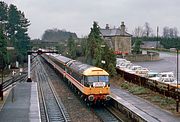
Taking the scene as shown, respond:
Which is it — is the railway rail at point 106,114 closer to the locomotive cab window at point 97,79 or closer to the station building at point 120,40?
the locomotive cab window at point 97,79

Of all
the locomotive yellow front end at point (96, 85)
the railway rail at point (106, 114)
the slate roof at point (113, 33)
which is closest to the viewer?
the railway rail at point (106, 114)

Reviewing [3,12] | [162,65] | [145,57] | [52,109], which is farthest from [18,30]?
[52,109]

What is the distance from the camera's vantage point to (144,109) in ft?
79.7

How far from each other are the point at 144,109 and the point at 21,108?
826 centimetres

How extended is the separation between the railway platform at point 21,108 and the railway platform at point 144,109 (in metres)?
5.84

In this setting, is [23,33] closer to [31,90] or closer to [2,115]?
[31,90]

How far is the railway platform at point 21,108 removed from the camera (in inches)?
876

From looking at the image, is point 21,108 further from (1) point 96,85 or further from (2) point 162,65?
(2) point 162,65

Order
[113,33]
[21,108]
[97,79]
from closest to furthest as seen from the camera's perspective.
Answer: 1. [21,108]
2. [97,79]
3. [113,33]

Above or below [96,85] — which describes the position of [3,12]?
above

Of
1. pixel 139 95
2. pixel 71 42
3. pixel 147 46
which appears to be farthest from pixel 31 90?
pixel 147 46

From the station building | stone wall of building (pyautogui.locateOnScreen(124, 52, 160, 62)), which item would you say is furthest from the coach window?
the station building

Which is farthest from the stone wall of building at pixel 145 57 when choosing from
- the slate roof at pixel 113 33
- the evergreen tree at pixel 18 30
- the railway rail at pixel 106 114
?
the railway rail at pixel 106 114

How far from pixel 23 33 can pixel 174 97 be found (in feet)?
233
